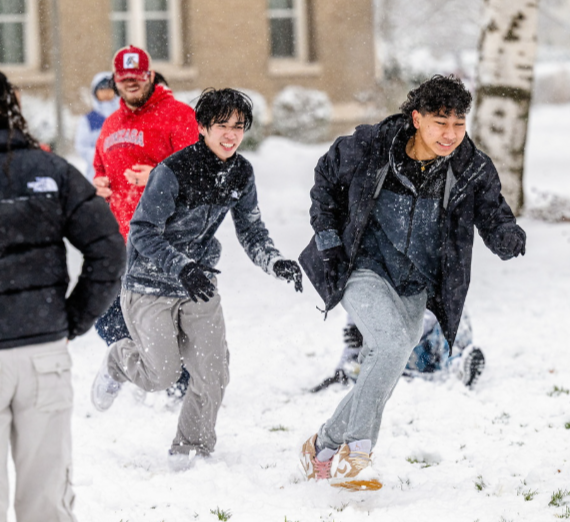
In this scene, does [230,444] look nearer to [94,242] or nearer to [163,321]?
[163,321]

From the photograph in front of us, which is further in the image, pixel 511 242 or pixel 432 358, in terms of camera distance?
pixel 432 358

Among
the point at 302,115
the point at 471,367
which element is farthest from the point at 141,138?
the point at 302,115

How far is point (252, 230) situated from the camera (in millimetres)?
4562

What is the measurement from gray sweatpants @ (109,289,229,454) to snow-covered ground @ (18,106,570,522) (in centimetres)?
18

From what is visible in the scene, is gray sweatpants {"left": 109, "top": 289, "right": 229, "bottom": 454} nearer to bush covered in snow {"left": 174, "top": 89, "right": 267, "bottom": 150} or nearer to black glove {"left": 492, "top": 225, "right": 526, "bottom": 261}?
black glove {"left": 492, "top": 225, "right": 526, "bottom": 261}

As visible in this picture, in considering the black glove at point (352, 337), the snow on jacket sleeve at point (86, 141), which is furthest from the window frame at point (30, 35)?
the black glove at point (352, 337)

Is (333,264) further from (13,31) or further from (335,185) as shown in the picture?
(13,31)

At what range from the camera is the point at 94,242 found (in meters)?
2.95

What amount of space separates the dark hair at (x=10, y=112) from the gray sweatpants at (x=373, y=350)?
5.63 ft

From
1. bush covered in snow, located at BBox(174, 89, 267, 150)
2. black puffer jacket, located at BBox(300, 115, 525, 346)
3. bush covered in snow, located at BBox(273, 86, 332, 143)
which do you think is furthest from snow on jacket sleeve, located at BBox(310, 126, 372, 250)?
bush covered in snow, located at BBox(273, 86, 332, 143)

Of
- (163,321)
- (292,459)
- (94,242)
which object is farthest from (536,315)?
(94,242)

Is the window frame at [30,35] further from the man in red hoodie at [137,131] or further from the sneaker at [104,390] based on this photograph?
the sneaker at [104,390]

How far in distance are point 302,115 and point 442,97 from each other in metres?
15.8

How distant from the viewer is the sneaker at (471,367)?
579 centimetres
